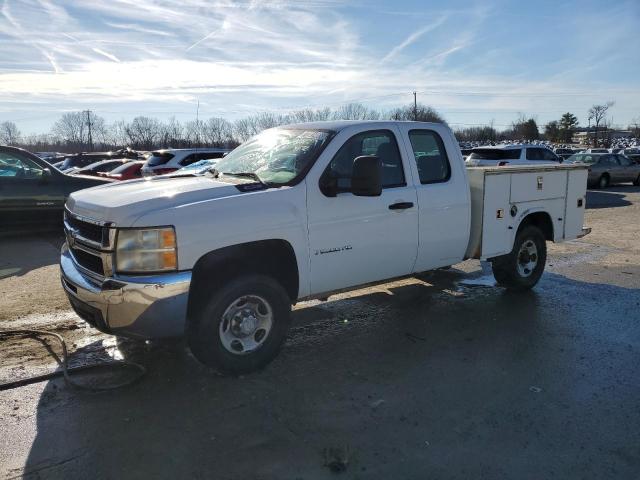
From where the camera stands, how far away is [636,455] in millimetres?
3307

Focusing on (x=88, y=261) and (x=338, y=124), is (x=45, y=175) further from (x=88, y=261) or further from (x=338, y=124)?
(x=338, y=124)

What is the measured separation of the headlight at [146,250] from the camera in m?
3.83

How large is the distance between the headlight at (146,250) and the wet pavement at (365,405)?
0.99 meters

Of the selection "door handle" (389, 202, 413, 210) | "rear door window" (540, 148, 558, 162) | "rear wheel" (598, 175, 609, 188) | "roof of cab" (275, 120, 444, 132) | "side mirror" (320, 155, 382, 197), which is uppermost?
"roof of cab" (275, 120, 444, 132)

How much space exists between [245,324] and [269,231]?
2.50 feet

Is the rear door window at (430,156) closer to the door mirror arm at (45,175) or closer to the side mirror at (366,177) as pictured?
the side mirror at (366,177)

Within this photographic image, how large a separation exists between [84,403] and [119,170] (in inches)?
546

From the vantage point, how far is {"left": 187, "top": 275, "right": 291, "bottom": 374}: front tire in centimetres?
410

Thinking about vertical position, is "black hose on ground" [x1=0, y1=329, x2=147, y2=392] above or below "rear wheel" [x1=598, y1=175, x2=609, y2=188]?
below

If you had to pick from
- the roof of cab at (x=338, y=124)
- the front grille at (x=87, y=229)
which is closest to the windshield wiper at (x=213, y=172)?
the roof of cab at (x=338, y=124)

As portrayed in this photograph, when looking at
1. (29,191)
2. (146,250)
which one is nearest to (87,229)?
(146,250)

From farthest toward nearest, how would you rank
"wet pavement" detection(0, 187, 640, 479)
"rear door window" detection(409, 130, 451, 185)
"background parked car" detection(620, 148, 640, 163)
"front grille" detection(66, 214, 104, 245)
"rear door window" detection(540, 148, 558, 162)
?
"background parked car" detection(620, 148, 640, 163)
"rear door window" detection(540, 148, 558, 162)
"rear door window" detection(409, 130, 451, 185)
"front grille" detection(66, 214, 104, 245)
"wet pavement" detection(0, 187, 640, 479)

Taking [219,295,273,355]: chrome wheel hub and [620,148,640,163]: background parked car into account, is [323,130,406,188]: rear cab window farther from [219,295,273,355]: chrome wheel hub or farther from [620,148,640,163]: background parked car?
[620,148,640,163]: background parked car

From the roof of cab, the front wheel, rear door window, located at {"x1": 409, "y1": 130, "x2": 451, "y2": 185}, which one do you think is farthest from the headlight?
the front wheel
